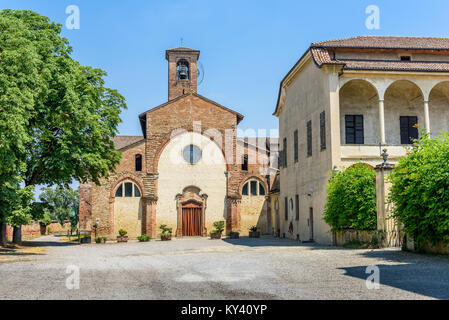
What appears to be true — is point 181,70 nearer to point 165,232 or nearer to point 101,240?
point 165,232

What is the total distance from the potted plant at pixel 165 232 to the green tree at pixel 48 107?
21.9 feet

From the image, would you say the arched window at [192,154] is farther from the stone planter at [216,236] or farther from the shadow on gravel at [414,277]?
the shadow on gravel at [414,277]

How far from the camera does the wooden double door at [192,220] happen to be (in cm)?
3453

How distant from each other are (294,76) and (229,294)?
848 inches

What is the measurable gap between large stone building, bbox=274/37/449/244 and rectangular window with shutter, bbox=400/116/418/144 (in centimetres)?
5

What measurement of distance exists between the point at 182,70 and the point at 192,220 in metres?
14.8

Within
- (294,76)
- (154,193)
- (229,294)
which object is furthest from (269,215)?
(229,294)

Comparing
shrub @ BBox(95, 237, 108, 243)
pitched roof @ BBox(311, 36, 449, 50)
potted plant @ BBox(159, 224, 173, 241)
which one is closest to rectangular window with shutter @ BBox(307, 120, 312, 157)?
pitched roof @ BBox(311, 36, 449, 50)

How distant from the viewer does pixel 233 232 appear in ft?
108

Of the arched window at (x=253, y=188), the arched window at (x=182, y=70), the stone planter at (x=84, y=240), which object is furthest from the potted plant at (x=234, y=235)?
the arched window at (x=182, y=70)

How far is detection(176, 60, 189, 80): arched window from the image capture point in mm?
42513

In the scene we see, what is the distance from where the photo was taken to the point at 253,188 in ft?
117

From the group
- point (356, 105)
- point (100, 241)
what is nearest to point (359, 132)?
point (356, 105)
